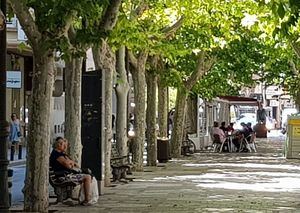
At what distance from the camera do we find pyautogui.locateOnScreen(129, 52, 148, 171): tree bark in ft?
80.5

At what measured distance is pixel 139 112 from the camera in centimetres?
2480

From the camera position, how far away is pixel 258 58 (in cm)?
3688

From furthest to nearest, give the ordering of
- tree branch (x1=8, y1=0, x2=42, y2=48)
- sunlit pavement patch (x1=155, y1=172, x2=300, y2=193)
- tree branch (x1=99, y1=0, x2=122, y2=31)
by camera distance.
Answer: sunlit pavement patch (x1=155, y1=172, x2=300, y2=193) < tree branch (x1=99, y1=0, x2=122, y2=31) < tree branch (x1=8, y1=0, x2=42, y2=48)

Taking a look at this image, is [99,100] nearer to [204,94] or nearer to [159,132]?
[159,132]

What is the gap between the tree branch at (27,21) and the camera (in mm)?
12883

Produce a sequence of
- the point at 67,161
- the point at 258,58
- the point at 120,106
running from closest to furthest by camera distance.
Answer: the point at 67,161 < the point at 120,106 < the point at 258,58

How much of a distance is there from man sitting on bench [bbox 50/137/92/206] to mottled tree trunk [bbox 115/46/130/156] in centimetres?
722

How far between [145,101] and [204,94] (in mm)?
14821

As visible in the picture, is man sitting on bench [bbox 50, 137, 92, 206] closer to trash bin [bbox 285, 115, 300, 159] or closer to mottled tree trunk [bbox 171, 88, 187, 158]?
mottled tree trunk [bbox 171, 88, 187, 158]

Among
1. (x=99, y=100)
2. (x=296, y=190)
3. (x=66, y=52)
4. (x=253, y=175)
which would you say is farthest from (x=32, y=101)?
(x=253, y=175)

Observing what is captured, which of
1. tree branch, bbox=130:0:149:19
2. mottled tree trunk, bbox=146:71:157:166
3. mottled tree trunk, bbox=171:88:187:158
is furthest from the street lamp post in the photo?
mottled tree trunk, bbox=171:88:187:158

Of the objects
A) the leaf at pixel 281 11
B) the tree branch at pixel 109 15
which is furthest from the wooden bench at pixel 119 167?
the leaf at pixel 281 11

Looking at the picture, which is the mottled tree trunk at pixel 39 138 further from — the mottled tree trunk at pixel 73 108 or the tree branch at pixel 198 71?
the tree branch at pixel 198 71

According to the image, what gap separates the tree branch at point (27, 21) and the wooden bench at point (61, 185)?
107 inches
